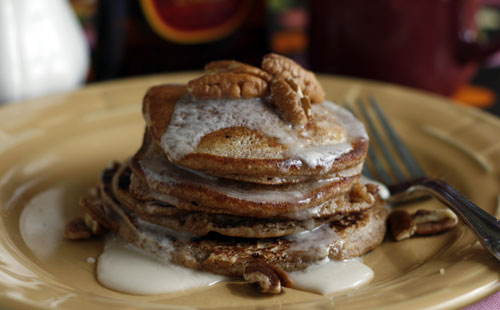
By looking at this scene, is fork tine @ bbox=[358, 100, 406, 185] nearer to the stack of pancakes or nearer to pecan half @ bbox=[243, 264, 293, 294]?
the stack of pancakes

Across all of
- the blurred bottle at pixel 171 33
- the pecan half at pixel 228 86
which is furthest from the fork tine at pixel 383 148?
the blurred bottle at pixel 171 33

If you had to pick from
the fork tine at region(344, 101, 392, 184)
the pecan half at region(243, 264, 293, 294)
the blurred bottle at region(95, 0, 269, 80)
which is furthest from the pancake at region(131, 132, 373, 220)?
the blurred bottle at region(95, 0, 269, 80)

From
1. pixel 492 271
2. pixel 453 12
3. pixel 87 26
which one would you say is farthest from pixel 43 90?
pixel 492 271

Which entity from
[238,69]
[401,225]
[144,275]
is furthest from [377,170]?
[144,275]

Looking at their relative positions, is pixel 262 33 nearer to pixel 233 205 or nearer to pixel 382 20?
pixel 382 20

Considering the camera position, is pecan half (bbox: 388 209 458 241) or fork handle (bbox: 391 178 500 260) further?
pecan half (bbox: 388 209 458 241)

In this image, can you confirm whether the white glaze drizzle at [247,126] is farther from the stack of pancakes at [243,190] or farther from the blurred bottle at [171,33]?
the blurred bottle at [171,33]
